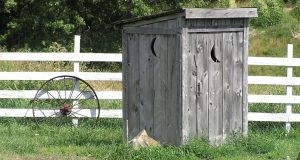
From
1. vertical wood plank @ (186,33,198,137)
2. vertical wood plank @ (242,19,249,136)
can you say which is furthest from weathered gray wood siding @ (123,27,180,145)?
vertical wood plank @ (242,19,249,136)

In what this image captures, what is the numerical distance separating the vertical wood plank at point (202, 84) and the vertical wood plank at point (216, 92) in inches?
3.0

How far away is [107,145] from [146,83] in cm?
118

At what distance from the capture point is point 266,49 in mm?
25156

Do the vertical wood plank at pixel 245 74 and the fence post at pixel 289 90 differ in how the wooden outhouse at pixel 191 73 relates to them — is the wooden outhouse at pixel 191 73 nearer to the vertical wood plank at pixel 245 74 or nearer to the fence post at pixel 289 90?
the vertical wood plank at pixel 245 74

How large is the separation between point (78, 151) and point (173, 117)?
1.53m

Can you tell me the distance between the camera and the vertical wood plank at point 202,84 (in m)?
9.19

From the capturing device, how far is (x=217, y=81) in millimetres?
9344

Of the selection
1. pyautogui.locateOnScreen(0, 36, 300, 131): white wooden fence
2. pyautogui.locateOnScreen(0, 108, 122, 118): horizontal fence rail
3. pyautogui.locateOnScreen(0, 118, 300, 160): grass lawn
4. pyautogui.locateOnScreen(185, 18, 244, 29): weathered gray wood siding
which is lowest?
pyautogui.locateOnScreen(0, 118, 300, 160): grass lawn

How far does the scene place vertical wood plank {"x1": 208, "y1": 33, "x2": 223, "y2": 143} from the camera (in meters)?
9.30

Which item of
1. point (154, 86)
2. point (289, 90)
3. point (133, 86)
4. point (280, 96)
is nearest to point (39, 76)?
point (133, 86)

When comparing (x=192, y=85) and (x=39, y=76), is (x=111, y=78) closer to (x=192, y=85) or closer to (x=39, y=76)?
(x=39, y=76)

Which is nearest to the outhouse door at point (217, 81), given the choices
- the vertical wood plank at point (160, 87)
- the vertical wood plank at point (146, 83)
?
the vertical wood plank at point (160, 87)

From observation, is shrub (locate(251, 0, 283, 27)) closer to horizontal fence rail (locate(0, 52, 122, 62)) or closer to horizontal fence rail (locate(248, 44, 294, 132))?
horizontal fence rail (locate(248, 44, 294, 132))

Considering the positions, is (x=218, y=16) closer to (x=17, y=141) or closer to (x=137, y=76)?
(x=137, y=76)
